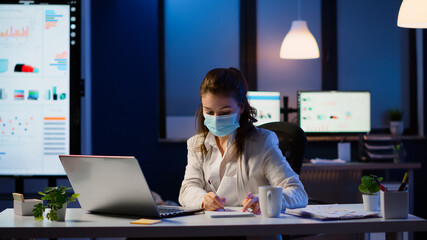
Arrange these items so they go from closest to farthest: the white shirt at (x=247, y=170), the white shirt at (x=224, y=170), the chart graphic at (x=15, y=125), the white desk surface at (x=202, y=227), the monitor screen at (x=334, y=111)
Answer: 1. the white desk surface at (x=202, y=227)
2. the white shirt at (x=247, y=170)
3. the white shirt at (x=224, y=170)
4. the chart graphic at (x=15, y=125)
5. the monitor screen at (x=334, y=111)

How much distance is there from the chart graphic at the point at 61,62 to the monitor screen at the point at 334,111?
2369 mm

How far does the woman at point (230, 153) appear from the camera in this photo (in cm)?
214

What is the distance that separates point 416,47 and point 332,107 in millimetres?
1113

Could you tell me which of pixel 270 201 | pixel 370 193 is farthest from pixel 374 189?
pixel 270 201

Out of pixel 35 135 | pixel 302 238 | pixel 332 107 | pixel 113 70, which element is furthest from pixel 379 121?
pixel 35 135

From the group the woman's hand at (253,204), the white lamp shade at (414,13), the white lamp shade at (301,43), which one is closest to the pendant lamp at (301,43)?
the white lamp shade at (301,43)

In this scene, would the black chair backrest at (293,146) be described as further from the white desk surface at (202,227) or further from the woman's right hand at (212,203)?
the white desk surface at (202,227)

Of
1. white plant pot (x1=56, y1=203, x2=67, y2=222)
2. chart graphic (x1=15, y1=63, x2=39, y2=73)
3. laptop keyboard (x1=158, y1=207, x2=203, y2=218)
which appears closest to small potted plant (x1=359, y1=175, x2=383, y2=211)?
laptop keyboard (x1=158, y1=207, x2=203, y2=218)

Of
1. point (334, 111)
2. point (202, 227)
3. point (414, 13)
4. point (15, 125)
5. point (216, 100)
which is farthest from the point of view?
point (334, 111)

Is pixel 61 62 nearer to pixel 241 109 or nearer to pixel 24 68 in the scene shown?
pixel 24 68

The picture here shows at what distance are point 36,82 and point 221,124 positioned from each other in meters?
1.34

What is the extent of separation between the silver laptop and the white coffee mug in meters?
0.24

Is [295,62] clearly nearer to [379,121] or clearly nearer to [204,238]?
[379,121]

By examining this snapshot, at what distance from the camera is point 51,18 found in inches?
121
